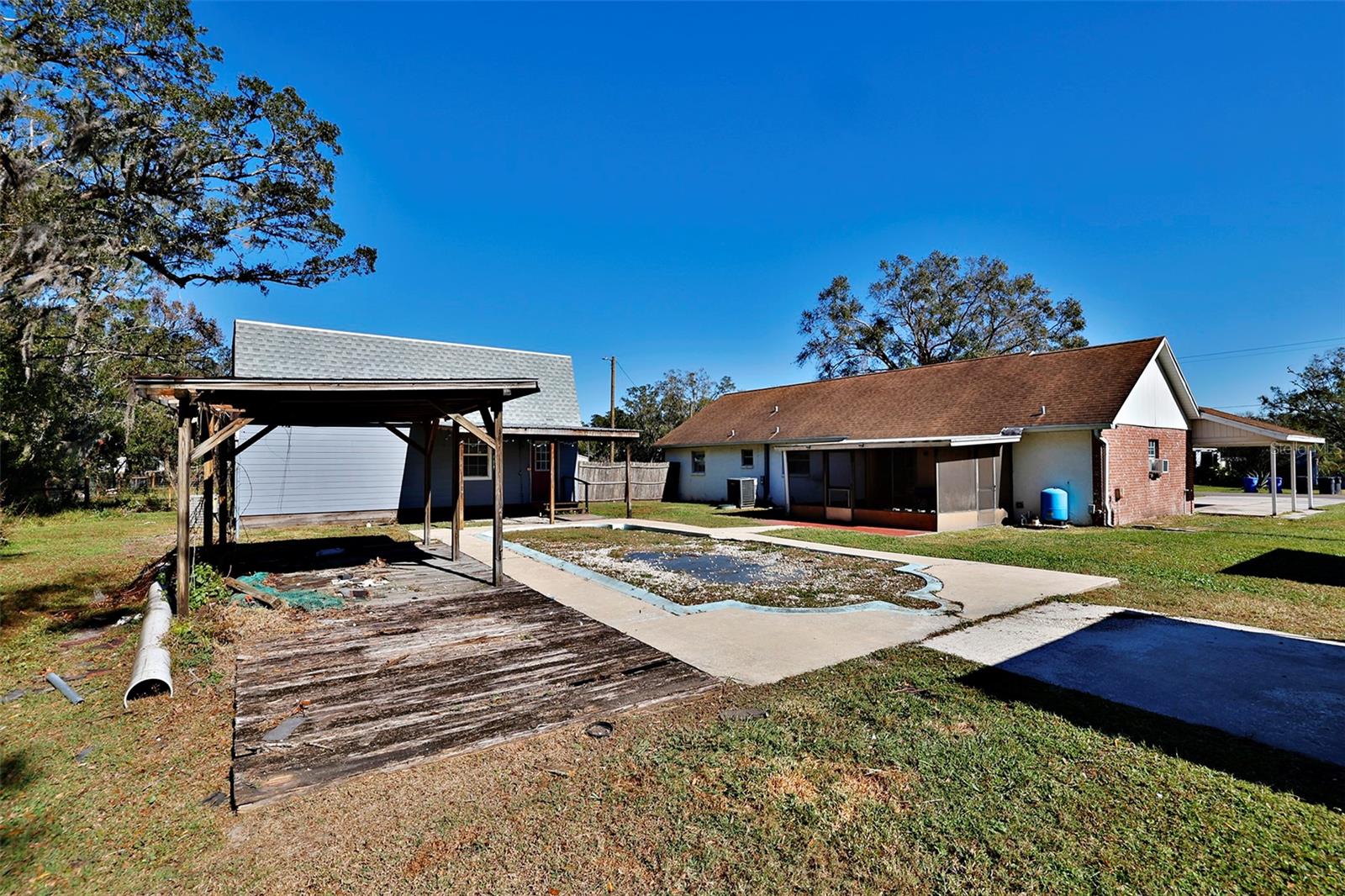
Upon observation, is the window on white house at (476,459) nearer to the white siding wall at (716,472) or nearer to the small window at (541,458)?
the small window at (541,458)

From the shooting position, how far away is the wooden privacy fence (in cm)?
2175

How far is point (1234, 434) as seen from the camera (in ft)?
59.5

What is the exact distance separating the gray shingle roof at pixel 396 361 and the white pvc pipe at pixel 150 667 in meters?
10.4

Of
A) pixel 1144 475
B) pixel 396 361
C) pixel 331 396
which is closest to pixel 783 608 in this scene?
pixel 331 396

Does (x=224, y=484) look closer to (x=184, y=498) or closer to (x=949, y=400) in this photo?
(x=184, y=498)

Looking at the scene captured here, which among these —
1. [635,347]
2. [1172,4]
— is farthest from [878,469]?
[635,347]

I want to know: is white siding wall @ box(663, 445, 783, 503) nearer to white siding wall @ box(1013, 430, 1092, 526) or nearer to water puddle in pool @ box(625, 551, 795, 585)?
white siding wall @ box(1013, 430, 1092, 526)

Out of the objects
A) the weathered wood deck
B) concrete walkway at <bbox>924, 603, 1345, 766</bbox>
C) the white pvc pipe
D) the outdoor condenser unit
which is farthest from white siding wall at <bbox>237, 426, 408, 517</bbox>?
concrete walkway at <bbox>924, 603, 1345, 766</bbox>

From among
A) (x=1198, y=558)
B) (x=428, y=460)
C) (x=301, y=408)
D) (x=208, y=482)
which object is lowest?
(x=1198, y=558)

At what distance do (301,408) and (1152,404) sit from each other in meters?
20.9

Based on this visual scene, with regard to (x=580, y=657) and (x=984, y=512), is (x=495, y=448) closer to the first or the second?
(x=580, y=657)

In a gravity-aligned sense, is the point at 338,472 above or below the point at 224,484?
above

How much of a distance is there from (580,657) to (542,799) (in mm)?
2161

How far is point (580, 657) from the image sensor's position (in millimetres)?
5219
